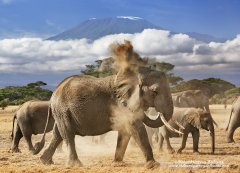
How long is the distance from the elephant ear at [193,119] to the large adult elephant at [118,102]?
16.5 feet

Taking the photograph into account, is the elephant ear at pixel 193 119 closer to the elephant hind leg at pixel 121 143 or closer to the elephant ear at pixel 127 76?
the elephant hind leg at pixel 121 143

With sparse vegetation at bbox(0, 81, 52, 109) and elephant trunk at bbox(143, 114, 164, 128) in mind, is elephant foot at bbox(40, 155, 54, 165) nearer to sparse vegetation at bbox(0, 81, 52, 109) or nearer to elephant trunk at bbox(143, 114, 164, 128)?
elephant trunk at bbox(143, 114, 164, 128)

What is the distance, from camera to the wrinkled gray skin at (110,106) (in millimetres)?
10844

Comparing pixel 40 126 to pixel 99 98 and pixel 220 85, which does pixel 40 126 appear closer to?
pixel 99 98

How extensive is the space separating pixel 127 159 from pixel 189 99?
55.5 feet

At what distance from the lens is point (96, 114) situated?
11391 millimetres

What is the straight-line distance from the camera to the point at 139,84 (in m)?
10.9

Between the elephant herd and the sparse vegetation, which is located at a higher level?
the sparse vegetation

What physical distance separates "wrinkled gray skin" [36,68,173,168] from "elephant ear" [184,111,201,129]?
502 centimetres

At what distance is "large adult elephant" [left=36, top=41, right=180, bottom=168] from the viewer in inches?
427

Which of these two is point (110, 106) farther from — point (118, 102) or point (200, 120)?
point (200, 120)

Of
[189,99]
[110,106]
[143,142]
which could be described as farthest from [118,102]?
[189,99]

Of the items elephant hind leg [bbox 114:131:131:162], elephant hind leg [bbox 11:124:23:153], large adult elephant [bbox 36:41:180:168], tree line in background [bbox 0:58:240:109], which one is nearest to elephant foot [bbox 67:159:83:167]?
large adult elephant [bbox 36:41:180:168]

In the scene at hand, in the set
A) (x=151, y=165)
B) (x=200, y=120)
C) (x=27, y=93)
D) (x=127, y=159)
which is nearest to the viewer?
(x=151, y=165)
